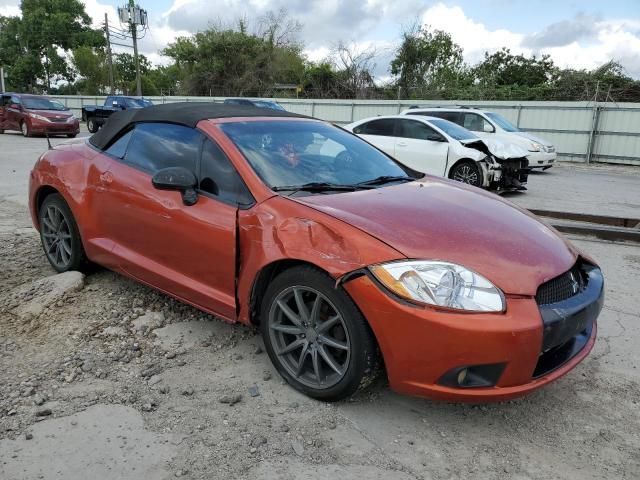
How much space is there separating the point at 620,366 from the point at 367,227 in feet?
6.32

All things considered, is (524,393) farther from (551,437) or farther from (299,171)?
(299,171)

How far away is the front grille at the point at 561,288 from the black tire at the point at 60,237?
347cm

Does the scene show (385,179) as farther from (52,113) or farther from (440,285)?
(52,113)

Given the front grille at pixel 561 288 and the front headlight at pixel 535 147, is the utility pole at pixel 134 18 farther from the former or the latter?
the front grille at pixel 561 288

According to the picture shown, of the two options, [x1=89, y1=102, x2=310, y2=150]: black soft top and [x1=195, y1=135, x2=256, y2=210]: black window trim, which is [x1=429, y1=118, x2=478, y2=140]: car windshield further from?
[x1=195, y1=135, x2=256, y2=210]: black window trim

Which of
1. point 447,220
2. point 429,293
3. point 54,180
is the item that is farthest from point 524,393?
point 54,180

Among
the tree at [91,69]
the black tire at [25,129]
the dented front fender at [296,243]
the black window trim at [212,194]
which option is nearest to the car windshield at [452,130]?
the black window trim at [212,194]

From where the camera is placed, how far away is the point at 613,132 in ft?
58.4

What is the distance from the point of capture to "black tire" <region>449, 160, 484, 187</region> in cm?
982

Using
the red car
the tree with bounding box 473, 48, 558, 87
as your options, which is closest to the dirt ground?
the red car

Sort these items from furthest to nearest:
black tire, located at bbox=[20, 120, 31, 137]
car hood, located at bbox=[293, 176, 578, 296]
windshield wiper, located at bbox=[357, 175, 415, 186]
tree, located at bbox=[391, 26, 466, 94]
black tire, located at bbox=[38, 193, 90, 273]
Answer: tree, located at bbox=[391, 26, 466, 94] → black tire, located at bbox=[20, 120, 31, 137] → black tire, located at bbox=[38, 193, 90, 273] → windshield wiper, located at bbox=[357, 175, 415, 186] → car hood, located at bbox=[293, 176, 578, 296]

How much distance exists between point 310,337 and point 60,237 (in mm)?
2807

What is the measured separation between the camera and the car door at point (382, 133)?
35.8ft

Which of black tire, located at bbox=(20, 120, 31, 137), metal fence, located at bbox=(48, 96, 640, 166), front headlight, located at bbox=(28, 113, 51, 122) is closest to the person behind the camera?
metal fence, located at bbox=(48, 96, 640, 166)
